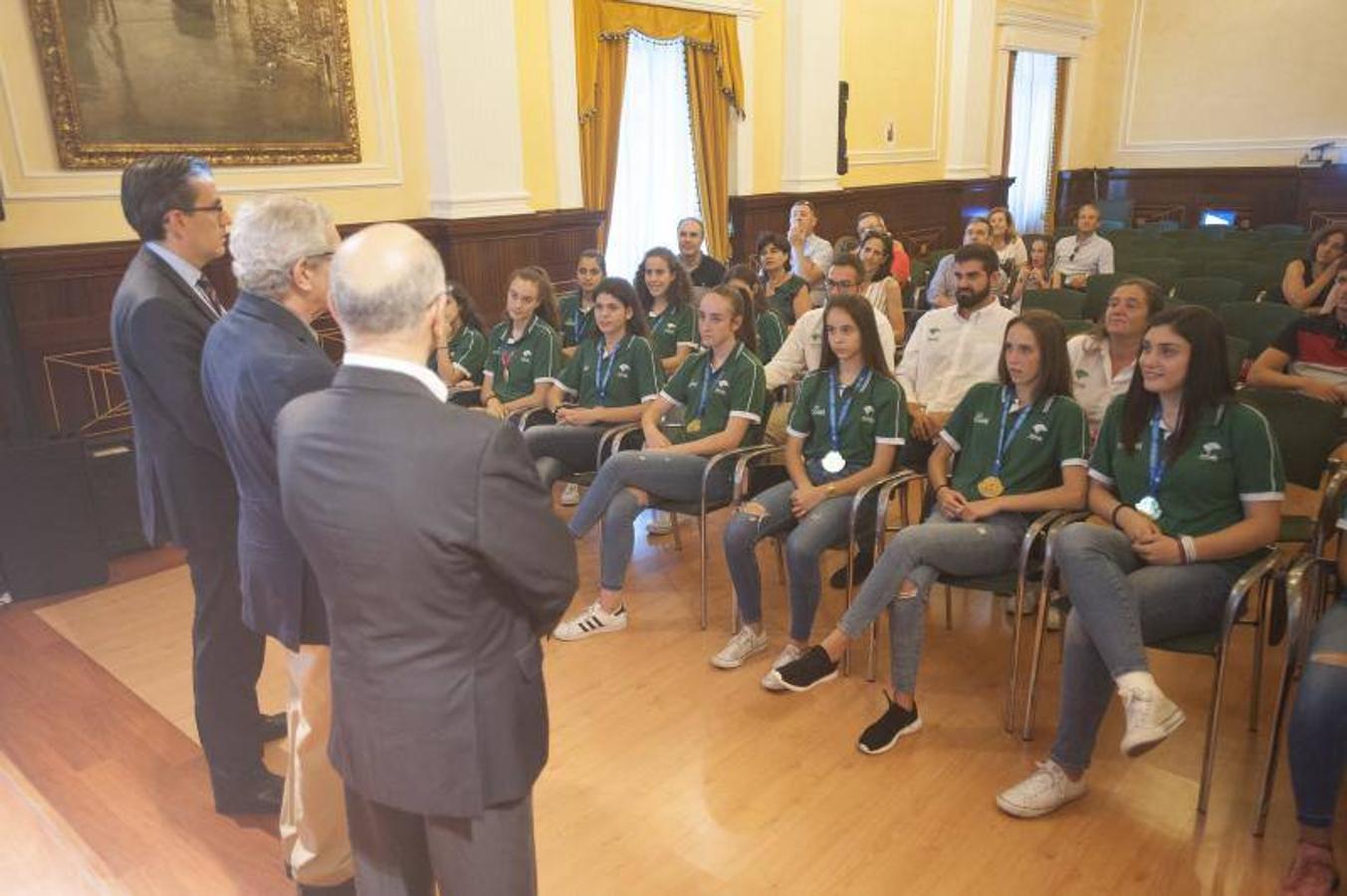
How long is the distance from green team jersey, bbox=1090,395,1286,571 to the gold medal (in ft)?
1.31

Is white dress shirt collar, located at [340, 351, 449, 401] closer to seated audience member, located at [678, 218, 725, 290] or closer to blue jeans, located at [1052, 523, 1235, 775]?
blue jeans, located at [1052, 523, 1235, 775]

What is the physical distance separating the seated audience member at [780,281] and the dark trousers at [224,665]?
11.4ft

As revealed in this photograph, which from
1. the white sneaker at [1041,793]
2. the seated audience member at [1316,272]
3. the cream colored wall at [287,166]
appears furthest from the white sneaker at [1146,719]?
the cream colored wall at [287,166]

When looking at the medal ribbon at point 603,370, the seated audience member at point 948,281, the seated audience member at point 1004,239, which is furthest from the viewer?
the seated audience member at point 1004,239

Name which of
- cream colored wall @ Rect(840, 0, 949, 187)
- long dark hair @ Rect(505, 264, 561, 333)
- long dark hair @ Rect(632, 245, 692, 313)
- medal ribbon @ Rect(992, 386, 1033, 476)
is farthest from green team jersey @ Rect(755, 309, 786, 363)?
cream colored wall @ Rect(840, 0, 949, 187)

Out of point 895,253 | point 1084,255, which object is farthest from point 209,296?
point 1084,255

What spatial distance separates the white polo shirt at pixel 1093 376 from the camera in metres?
3.39

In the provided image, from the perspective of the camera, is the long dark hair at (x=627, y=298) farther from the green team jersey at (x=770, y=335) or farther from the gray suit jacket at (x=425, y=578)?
the gray suit jacket at (x=425, y=578)

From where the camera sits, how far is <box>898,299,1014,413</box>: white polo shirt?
375 cm

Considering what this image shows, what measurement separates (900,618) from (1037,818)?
63 cm

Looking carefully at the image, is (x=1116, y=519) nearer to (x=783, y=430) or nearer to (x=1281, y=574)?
(x=1281, y=574)

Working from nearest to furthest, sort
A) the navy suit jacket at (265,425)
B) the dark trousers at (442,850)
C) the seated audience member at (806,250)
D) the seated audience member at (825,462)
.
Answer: the dark trousers at (442,850) → the navy suit jacket at (265,425) → the seated audience member at (825,462) → the seated audience member at (806,250)

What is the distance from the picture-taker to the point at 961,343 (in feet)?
12.4

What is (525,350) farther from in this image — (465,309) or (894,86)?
(894,86)
